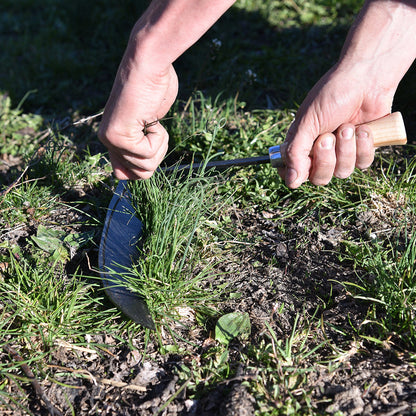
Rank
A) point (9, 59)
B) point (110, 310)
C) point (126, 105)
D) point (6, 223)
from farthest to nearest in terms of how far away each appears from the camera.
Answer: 1. point (9, 59)
2. point (6, 223)
3. point (110, 310)
4. point (126, 105)

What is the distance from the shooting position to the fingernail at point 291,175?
204 cm

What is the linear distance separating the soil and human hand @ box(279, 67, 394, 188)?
1.50 ft

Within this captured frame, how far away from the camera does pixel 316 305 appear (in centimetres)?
210

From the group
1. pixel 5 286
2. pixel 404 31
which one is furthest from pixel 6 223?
pixel 404 31

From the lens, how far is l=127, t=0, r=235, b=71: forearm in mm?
→ 1612

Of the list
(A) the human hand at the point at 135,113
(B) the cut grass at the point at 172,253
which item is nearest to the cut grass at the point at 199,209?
(B) the cut grass at the point at 172,253

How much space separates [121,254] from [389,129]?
1.32 metres

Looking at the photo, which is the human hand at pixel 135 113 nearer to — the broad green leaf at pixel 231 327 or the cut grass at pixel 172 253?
the cut grass at pixel 172 253

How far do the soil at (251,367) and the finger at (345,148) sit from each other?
460 mm

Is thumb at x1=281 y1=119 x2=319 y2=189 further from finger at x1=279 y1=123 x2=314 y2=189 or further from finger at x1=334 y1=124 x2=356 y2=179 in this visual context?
finger at x1=334 y1=124 x2=356 y2=179

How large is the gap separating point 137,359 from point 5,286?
71 cm

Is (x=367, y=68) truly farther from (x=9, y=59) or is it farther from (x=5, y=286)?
(x=9, y=59)

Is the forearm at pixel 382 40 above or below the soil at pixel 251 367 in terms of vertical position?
above

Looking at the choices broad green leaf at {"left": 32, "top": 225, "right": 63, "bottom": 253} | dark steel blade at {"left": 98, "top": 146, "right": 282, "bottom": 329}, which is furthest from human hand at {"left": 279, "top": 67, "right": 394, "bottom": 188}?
broad green leaf at {"left": 32, "top": 225, "right": 63, "bottom": 253}
